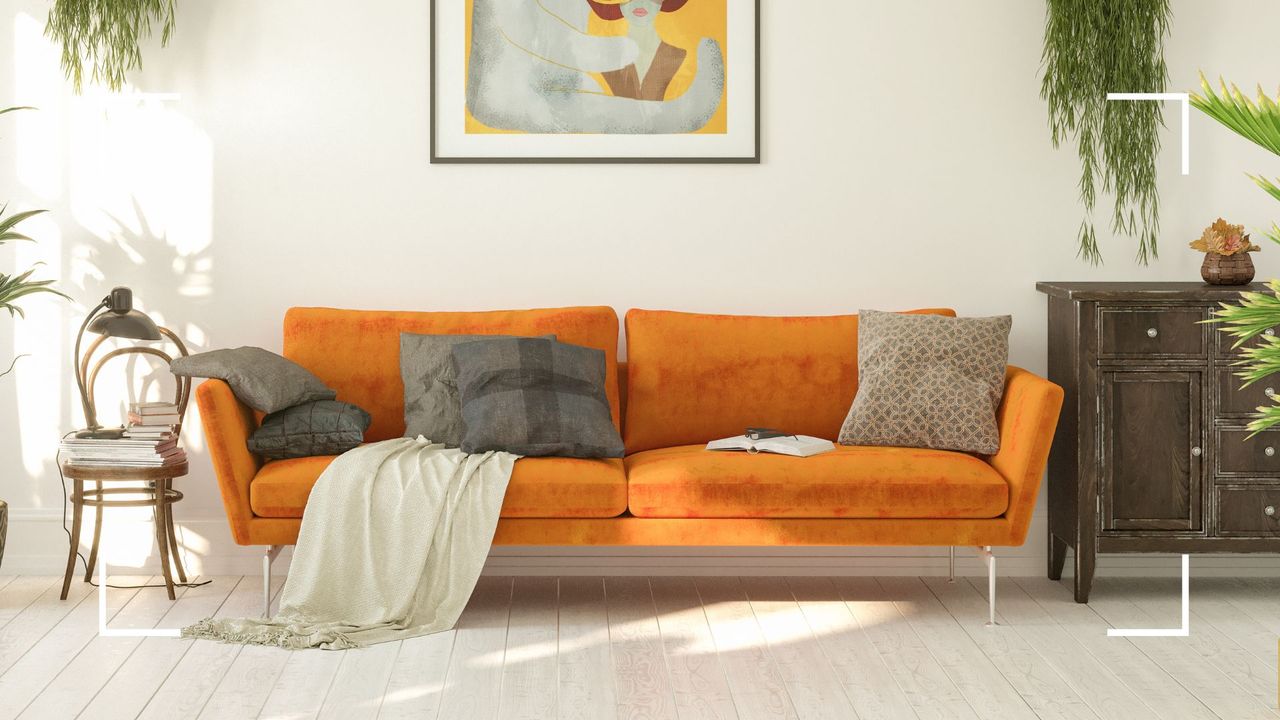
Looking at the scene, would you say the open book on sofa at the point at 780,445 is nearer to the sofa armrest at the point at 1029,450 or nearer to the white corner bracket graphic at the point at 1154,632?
the sofa armrest at the point at 1029,450

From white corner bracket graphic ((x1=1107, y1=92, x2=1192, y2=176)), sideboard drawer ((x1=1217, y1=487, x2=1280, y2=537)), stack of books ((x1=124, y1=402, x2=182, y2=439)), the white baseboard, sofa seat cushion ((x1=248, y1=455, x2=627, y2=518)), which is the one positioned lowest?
the white baseboard

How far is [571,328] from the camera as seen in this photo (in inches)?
164

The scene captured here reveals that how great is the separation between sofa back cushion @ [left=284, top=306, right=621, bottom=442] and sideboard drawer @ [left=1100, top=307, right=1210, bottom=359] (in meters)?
1.64

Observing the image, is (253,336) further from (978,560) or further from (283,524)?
(978,560)

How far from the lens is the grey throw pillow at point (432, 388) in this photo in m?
3.94

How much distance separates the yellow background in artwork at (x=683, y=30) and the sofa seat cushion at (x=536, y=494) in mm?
1411

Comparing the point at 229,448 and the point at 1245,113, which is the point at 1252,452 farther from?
the point at 229,448

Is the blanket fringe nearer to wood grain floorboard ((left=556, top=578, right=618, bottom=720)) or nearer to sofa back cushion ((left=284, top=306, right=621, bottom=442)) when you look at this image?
wood grain floorboard ((left=556, top=578, right=618, bottom=720))

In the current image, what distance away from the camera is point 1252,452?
155 inches

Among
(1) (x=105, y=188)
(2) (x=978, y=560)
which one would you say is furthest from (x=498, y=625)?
(1) (x=105, y=188)

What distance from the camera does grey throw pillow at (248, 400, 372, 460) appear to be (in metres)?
3.74

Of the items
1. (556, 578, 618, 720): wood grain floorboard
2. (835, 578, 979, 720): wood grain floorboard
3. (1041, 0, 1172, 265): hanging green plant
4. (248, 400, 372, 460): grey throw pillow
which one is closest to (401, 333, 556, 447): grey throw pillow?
(248, 400, 372, 460): grey throw pillow

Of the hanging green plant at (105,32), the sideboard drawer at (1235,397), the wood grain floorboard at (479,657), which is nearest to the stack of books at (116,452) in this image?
the wood grain floorboard at (479,657)

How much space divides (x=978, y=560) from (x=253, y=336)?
272cm
